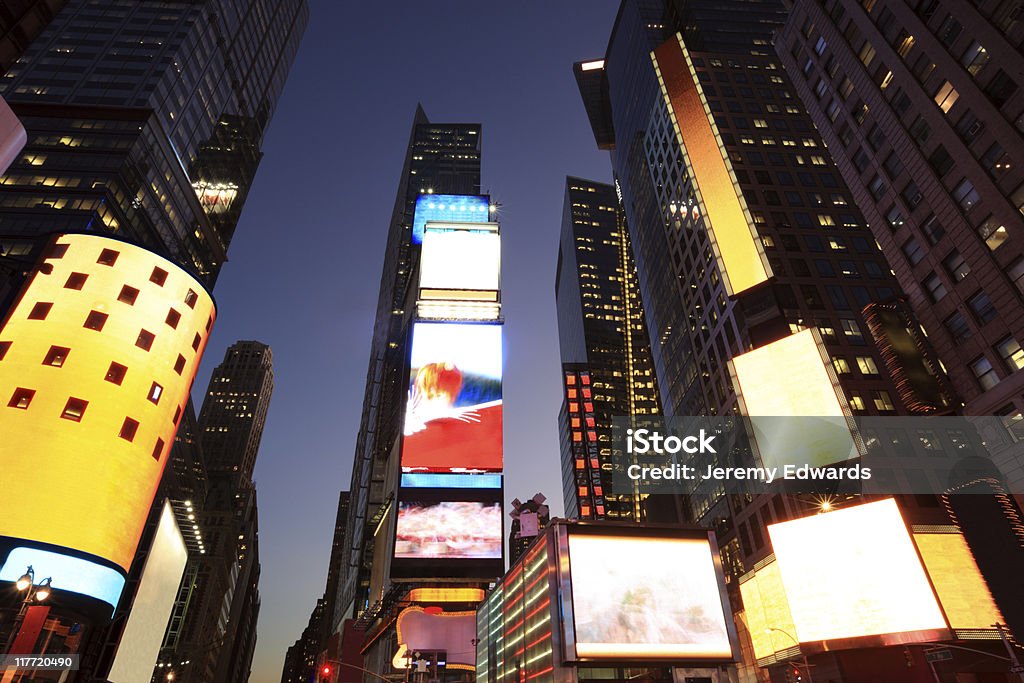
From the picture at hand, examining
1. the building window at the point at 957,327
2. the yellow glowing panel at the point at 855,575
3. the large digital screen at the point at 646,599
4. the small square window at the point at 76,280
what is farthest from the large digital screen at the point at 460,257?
the yellow glowing panel at the point at 855,575

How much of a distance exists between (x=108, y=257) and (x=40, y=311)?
19.1 feet

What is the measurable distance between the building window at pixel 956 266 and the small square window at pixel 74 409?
54.1 metres

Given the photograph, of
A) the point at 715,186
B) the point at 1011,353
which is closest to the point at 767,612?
the point at 1011,353

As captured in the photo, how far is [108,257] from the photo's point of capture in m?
41.4

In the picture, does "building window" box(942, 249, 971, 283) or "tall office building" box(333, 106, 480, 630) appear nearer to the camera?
"building window" box(942, 249, 971, 283)

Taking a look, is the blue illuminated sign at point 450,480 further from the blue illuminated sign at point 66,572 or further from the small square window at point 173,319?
the small square window at point 173,319

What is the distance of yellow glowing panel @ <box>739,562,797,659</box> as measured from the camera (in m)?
46.1

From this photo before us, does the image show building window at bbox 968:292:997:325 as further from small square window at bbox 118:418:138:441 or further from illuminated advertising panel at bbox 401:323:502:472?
small square window at bbox 118:418:138:441

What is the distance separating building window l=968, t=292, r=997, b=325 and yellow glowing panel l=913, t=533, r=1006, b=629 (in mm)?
14495

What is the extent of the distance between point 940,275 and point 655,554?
2556 cm

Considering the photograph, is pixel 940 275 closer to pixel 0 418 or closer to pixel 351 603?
pixel 0 418

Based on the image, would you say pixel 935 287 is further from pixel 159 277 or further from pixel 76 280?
→ pixel 76 280

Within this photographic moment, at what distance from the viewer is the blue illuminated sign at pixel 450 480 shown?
4697 centimetres

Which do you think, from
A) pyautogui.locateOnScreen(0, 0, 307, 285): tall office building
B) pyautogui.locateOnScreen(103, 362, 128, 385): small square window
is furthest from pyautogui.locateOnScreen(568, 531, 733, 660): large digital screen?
pyautogui.locateOnScreen(0, 0, 307, 285): tall office building
